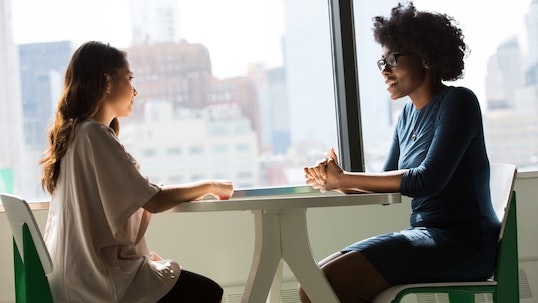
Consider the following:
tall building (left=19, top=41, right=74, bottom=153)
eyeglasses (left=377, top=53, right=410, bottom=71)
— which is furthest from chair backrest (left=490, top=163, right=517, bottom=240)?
tall building (left=19, top=41, right=74, bottom=153)

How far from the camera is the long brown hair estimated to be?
2277 millimetres

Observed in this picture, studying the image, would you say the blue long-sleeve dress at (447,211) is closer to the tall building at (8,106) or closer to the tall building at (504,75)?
the tall building at (504,75)

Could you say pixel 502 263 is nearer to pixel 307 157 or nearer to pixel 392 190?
pixel 392 190

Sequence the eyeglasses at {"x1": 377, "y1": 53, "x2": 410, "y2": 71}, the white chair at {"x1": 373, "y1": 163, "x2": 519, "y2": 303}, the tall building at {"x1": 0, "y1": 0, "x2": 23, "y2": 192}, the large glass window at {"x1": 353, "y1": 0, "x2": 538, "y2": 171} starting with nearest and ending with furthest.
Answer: the white chair at {"x1": 373, "y1": 163, "x2": 519, "y2": 303}
the eyeglasses at {"x1": 377, "y1": 53, "x2": 410, "y2": 71}
the tall building at {"x1": 0, "y1": 0, "x2": 23, "y2": 192}
the large glass window at {"x1": 353, "y1": 0, "x2": 538, "y2": 171}

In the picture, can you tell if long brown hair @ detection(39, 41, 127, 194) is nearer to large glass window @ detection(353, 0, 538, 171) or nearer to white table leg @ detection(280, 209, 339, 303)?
white table leg @ detection(280, 209, 339, 303)

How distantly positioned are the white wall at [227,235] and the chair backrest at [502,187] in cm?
106

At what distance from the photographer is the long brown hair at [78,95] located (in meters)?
2.28

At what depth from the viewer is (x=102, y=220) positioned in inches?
87.0

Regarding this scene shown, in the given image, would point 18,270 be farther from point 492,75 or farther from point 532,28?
point 532,28

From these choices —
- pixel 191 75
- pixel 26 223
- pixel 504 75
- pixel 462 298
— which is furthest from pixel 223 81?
pixel 26 223

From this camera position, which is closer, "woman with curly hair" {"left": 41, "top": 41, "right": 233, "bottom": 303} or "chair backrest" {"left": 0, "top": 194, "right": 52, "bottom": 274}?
"chair backrest" {"left": 0, "top": 194, "right": 52, "bottom": 274}

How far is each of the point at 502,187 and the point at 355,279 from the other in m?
0.57

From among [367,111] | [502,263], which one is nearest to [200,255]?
[367,111]

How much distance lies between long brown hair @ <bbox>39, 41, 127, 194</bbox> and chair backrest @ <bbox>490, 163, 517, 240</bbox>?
121cm
